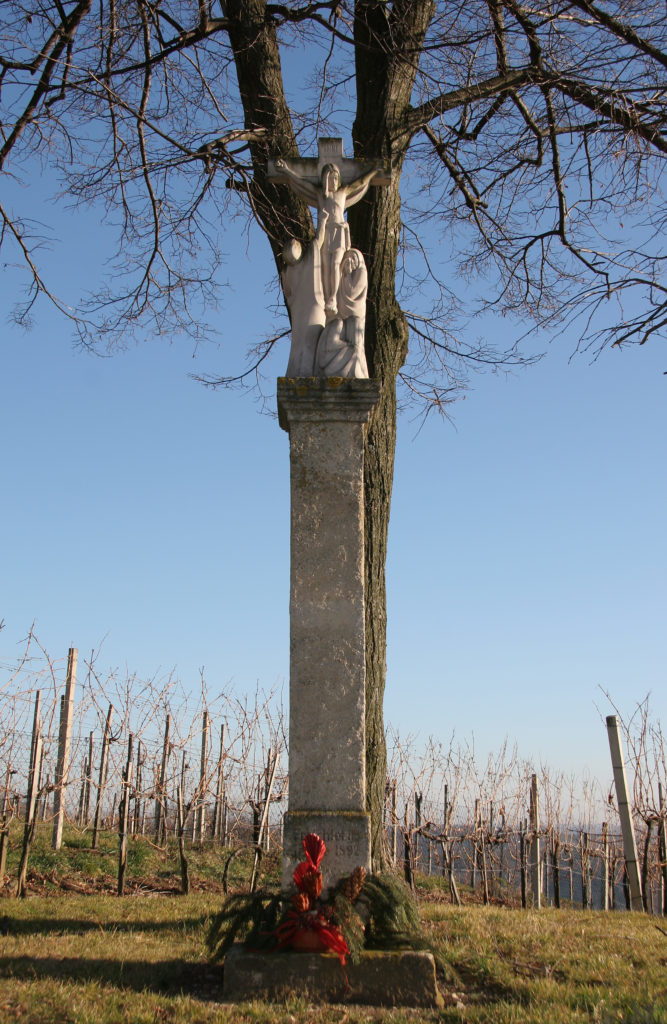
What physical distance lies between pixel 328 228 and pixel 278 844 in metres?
9.20

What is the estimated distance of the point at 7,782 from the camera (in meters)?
9.69

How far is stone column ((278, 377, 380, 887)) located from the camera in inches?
195

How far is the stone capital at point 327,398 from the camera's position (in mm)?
5500

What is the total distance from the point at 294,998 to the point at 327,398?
3.43m

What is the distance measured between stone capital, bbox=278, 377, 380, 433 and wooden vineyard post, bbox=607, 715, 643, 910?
539 centimetres

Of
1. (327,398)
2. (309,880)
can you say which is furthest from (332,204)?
(309,880)

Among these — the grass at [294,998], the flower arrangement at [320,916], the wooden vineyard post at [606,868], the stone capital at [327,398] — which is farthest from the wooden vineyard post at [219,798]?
the stone capital at [327,398]

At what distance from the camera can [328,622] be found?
5.22 meters

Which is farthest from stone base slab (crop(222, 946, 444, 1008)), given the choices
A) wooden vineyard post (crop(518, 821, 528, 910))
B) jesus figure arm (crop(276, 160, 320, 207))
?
wooden vineyard post (crop(518, 821, 528, 910))

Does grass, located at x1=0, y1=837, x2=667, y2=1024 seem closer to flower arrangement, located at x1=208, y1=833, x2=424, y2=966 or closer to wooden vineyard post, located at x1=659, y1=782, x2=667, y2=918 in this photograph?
flower arrangement, located at x1=208, y1=833, x2=424, y2=966

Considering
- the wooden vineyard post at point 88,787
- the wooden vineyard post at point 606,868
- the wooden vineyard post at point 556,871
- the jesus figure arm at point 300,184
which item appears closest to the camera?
the jesus figure arm at point 300,184

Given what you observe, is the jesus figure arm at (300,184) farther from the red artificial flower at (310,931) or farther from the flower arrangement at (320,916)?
the red artificial flower at (310,931)

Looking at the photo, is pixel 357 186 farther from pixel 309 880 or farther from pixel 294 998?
pixel 294 998

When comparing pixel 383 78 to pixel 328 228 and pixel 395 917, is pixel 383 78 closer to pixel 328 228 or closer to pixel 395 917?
pixel 328 228
